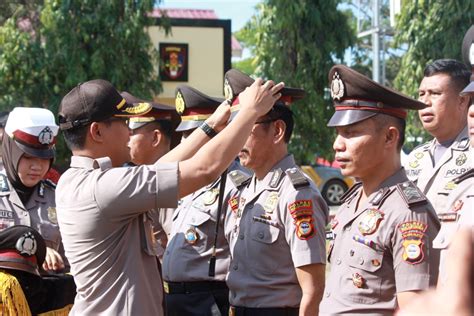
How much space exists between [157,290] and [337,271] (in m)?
0.77

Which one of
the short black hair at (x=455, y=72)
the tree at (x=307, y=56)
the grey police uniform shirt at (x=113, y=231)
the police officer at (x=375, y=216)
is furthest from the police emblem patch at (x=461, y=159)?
the tree at (x=307, y=56)

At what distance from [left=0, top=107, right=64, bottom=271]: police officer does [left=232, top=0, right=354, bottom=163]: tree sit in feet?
30.3

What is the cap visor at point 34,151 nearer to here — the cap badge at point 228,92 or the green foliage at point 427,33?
the cap badge at point 228,92

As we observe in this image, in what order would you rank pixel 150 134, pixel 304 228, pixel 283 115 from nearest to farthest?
pixel 304 228 → pixel 283 115 → pixel 150 134

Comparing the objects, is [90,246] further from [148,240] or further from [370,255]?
[370,255]

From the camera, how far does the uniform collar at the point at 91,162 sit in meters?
3.27

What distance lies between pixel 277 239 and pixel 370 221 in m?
0.74

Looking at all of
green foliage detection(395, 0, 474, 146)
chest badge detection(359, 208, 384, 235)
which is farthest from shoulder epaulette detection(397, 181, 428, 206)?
green foliage detection(395, 0, 474, 146)

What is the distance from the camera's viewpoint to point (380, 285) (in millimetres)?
2928

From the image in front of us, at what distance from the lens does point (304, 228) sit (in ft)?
11.5

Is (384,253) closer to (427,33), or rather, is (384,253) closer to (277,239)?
(277,239)

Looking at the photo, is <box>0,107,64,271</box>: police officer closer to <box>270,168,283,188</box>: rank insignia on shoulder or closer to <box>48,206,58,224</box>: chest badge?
<box>48,206,58,224</box>: chest badge

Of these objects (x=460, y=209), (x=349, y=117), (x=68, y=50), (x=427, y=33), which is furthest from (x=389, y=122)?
(x=68, y=50)

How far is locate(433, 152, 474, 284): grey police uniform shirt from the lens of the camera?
2.56 metres
